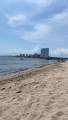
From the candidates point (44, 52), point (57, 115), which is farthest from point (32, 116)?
point (44, 52)

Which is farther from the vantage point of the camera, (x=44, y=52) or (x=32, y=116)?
(x=44, y=52)

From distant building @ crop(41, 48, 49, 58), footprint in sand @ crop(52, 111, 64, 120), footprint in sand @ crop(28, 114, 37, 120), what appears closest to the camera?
footprint in sand @ crop(52, 111, 64, 120)

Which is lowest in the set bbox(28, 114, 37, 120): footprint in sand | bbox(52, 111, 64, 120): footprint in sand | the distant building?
bbox(28, 114, 37, 120): footprint in sand

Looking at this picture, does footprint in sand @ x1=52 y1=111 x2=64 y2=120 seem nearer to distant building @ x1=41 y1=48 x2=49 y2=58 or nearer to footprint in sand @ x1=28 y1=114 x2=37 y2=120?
footprint in sand @ x1=28 y1=114 x2=37 y2=120

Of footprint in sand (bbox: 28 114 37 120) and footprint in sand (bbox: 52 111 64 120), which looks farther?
footprint in sand (bbox: 28 114 37 120)

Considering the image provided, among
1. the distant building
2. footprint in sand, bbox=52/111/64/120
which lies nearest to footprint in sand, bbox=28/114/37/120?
footprint in sand, bbox=52/111/64/120

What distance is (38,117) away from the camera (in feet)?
17.9

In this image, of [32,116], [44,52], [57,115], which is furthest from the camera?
[44,52]

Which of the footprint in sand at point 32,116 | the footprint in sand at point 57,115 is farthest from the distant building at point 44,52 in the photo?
the footprint in sand at point 57,115

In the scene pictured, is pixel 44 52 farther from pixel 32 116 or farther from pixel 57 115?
pixel 57 115

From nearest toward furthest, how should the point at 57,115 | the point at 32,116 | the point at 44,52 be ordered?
the point at 57,115 → the point at 32,116 → the point at 44,52

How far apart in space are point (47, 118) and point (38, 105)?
1.13 metres

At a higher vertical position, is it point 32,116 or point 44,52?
point 44,52

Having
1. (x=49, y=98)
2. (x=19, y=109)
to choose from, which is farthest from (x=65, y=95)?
(x=19, y=109)
